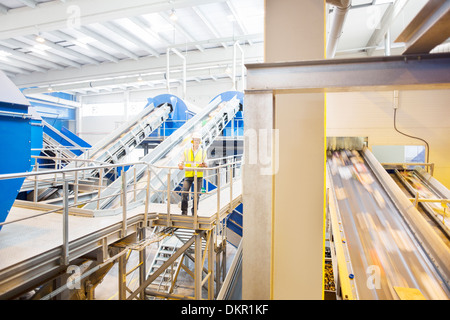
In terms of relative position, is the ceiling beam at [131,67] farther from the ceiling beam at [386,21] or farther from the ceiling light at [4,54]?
the ceiling beam at [386,21]

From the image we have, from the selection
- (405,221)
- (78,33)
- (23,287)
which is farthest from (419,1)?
(78,33)

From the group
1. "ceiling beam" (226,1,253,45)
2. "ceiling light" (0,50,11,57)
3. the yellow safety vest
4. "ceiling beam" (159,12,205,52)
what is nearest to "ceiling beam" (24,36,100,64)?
"ceiling light" (0,50,11,57)

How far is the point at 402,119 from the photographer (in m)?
7.16

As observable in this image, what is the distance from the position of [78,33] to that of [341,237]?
11.0 m

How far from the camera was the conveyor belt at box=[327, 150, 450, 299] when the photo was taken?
276cm

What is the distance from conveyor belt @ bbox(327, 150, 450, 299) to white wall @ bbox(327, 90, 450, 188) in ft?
9.84

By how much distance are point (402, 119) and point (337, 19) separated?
5.08 metres

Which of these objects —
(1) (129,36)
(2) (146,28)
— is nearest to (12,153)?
(2) (146,28)

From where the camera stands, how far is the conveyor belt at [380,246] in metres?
2.76

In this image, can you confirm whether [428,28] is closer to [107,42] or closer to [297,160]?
[297,160]

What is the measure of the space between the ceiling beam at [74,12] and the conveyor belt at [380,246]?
18.2 feet

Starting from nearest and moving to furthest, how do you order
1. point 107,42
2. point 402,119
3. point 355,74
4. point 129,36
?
point 355,74, point 402,119, point 129,36, point 107,42

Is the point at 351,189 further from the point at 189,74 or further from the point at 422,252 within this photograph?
the point at 189,74

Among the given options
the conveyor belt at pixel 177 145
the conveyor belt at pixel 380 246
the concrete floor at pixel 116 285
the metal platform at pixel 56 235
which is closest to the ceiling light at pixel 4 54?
the conveyor belt at pixel 177 145
